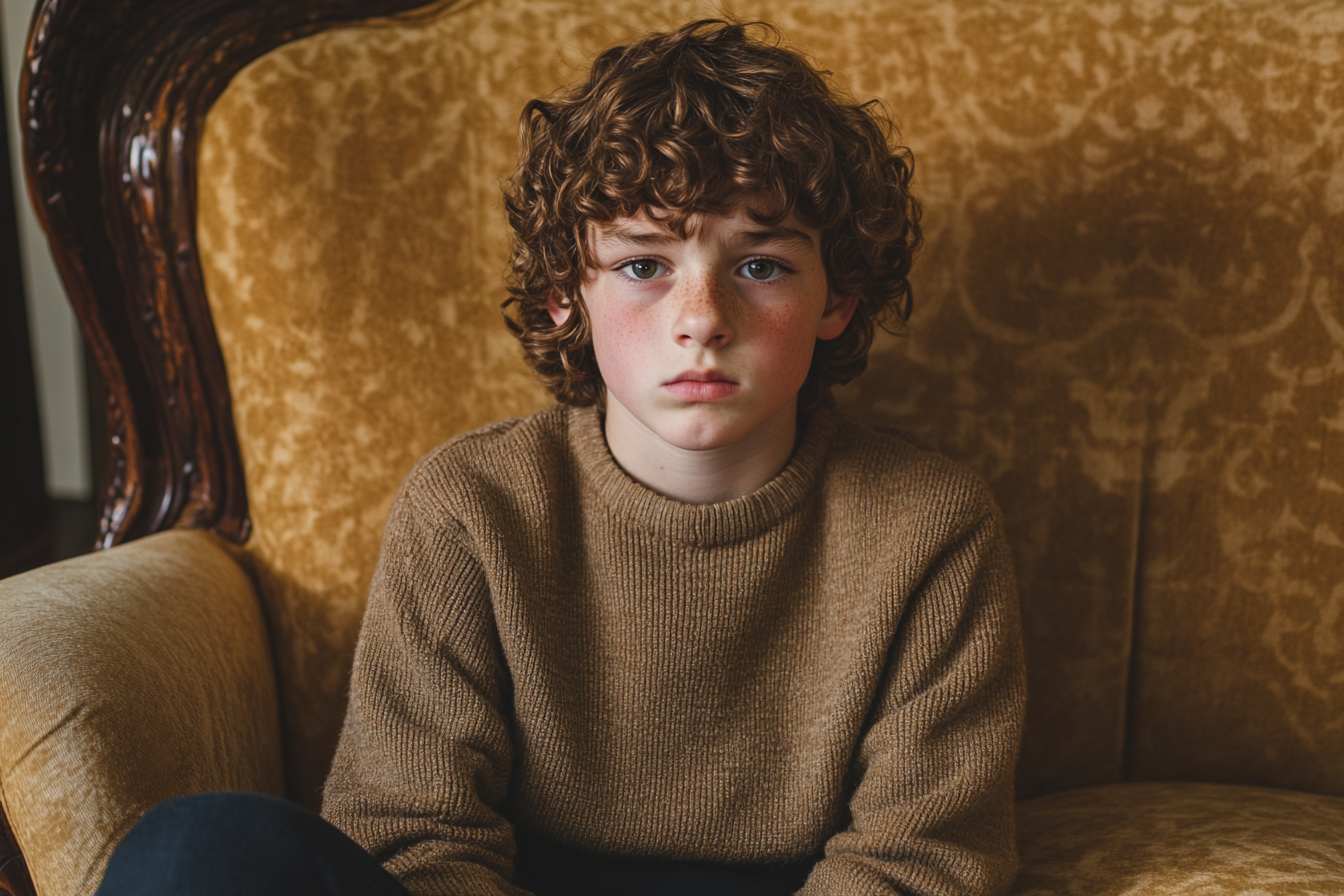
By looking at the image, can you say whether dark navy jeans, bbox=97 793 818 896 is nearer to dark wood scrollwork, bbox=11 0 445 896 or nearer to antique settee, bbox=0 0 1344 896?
antique settee, bbox=0 0 1344 896

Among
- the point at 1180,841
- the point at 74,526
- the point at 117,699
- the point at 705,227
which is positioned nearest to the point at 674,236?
the point at 705,227

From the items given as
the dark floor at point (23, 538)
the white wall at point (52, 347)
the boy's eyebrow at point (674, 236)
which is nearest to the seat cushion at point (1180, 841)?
the boy's eyebrow at point (674, 236)

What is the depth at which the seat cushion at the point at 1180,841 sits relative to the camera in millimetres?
884

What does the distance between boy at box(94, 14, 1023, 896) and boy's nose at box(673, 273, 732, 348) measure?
14 millimetres

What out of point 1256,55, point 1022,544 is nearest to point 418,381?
point 1022,544

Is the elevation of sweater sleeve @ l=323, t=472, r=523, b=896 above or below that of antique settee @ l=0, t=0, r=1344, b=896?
below

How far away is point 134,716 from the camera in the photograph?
826 mm

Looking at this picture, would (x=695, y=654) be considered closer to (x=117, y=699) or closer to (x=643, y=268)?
(x=643, y=268)

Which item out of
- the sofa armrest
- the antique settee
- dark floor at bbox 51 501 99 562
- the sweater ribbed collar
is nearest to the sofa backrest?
the antique settee

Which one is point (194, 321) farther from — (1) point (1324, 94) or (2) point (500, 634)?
(1) point (1324, 94)

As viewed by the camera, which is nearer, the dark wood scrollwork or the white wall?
the dark wood scrollwork

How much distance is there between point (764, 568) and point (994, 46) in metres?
0.64

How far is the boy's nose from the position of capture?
813 millimetres

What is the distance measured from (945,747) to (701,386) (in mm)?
388
